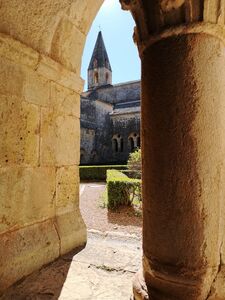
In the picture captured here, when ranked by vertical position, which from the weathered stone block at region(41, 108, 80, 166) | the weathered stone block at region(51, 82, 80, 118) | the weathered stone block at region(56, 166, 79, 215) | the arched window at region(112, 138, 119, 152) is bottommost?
the weathered stone block at region(56, 166, 79, 215)

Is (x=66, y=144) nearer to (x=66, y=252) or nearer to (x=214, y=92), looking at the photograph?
(x=66, y=252)

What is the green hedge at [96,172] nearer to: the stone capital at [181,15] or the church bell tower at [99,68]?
A: the stone capital at [181,15]

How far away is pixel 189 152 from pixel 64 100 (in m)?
1.68

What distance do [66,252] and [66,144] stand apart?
1.04 meters

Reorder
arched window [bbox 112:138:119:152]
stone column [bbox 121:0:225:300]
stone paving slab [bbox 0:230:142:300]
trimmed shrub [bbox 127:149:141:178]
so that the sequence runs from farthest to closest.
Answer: arched window [bbox 112:138:119:152] < trimmed shrub [bbox 127:149:141:178] < stone paving slab [bbox 0:230:142:300] < stone column [bbox 121:0:225:300]

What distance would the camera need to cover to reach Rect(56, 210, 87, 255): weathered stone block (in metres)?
2.27

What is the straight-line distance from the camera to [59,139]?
2.38 meters

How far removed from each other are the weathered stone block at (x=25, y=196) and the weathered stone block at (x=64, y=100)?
0.63 metres

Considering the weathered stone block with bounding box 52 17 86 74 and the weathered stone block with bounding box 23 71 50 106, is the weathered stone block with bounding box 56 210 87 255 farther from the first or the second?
the weathered stone block with bounding box 52 17 86 74

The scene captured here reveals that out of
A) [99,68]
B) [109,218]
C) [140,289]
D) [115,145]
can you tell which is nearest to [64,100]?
[140,289]

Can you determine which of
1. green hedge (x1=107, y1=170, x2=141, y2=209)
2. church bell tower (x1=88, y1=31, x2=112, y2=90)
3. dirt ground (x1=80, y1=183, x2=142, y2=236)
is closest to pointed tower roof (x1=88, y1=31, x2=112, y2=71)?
church bell tower (x1=88, y1=31, x2=112, y2=90)

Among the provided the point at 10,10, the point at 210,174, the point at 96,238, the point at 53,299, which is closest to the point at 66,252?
the point at 96,238

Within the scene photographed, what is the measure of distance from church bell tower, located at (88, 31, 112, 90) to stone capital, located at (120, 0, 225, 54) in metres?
29.8

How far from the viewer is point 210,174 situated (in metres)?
1.10
